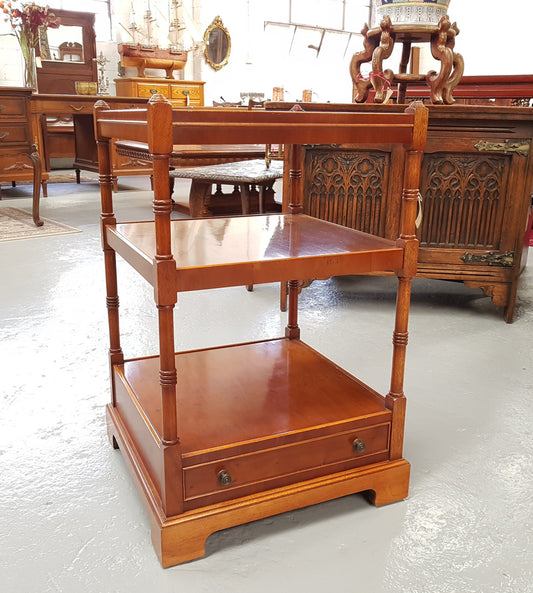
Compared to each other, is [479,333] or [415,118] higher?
[415,118]

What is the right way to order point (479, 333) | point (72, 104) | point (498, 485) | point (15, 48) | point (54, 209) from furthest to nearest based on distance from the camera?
point (15, 48) < point (72, 104) < point (54, 209) < point (479, 333) < point (498, 485)

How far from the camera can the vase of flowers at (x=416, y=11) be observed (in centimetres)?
257

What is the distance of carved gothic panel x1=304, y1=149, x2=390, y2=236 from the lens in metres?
2.73

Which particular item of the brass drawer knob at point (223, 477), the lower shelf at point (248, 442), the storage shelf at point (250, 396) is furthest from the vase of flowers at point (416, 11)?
the brass drawer knob at point (223, 477)

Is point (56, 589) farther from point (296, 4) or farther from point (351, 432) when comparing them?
point (296, 4)

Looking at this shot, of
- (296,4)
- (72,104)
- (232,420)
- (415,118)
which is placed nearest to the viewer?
(415,118)

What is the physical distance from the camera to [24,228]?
15.2ft

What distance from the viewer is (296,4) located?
1065cm

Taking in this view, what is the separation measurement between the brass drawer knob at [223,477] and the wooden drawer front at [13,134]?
13.5 feet

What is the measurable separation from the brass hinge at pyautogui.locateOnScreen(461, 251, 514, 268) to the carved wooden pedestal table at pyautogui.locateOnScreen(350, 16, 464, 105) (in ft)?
2.36

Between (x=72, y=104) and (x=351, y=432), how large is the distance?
Answer: 5845 millimetres

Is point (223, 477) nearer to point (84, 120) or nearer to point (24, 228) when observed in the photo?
point (24, 228)

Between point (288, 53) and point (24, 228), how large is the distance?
7.67m

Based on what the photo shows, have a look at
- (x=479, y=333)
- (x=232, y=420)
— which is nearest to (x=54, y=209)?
(x=479, y=333)
